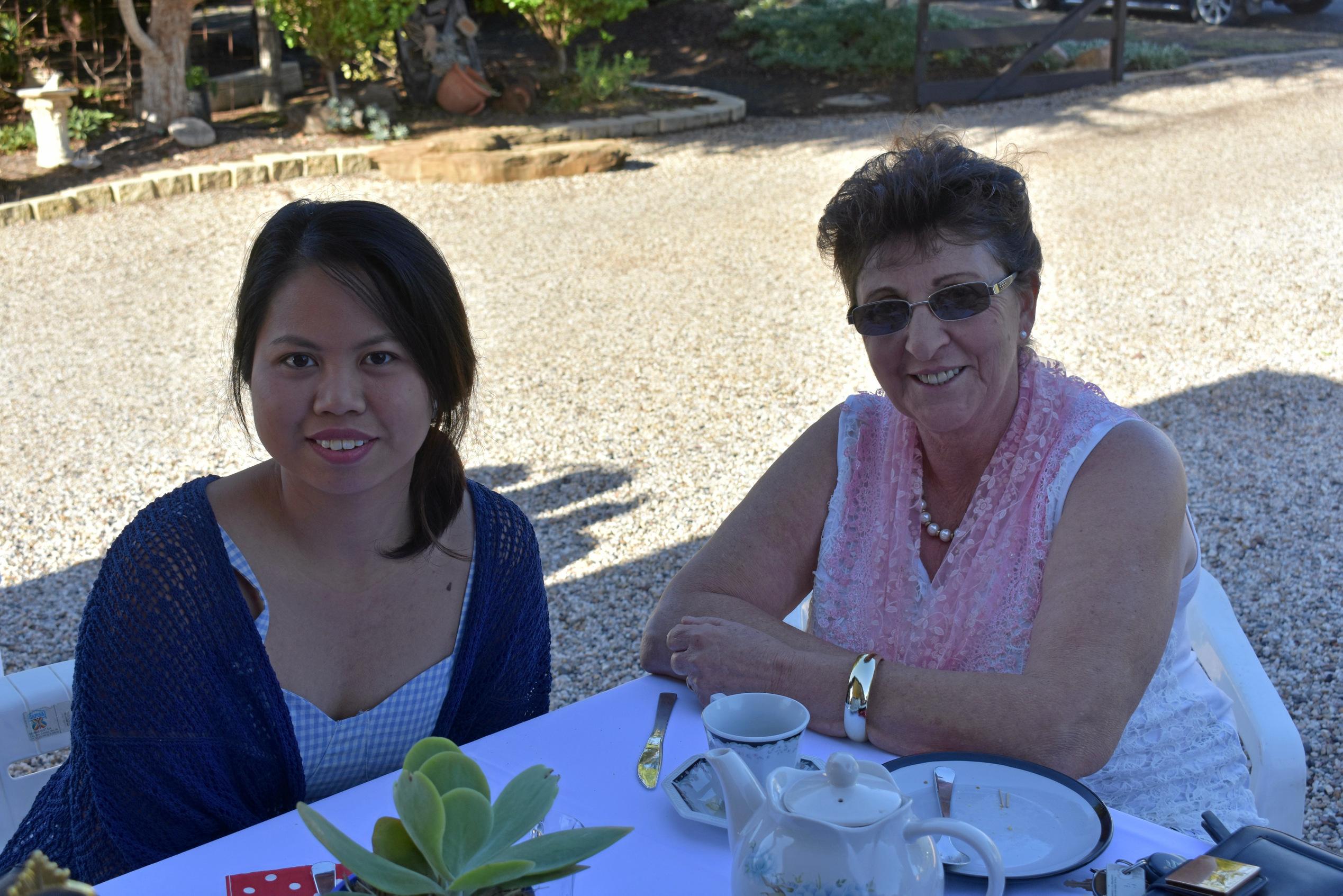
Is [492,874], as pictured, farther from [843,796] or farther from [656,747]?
[656,747]

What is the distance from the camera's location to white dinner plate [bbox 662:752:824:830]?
1.45 metres

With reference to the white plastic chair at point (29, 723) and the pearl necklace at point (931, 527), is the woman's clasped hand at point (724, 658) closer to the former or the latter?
the pearl necklace at point (931, 527)

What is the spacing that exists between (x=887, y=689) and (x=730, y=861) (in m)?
0.41

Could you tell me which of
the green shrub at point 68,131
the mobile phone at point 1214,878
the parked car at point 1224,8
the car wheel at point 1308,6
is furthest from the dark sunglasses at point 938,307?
the car wheel at point 1308,6

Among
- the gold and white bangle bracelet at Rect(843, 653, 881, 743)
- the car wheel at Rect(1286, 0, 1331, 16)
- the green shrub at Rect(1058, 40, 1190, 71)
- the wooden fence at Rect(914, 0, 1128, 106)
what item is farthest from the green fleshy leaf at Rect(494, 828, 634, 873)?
the car wheel at Rect(1286, 0, 1331, 16)

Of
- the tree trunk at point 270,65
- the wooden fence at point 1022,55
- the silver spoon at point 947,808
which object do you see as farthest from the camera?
the wooden fence at point 1022,55

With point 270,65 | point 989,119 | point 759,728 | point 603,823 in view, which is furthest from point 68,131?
point 759,728

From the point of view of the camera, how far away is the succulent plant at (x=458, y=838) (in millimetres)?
951

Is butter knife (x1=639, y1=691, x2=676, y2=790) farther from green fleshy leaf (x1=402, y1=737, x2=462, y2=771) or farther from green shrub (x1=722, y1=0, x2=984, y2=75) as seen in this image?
green shrub (x1=722, y1=0, x2=984, y2=75)

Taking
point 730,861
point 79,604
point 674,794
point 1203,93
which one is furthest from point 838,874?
point 1203,93

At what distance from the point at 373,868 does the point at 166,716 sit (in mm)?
867

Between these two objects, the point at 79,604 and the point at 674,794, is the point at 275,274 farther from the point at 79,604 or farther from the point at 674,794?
the point at 79,604

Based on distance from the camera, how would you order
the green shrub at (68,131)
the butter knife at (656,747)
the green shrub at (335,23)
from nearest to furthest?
the butter knife at (656,747), the green shrub at (68,131), the green shrub at (335,23)

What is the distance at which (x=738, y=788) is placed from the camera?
3.77 feet
